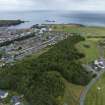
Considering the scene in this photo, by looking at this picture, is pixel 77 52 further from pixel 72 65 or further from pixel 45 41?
pixel 45 41

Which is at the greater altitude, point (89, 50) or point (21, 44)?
point (89, 50)

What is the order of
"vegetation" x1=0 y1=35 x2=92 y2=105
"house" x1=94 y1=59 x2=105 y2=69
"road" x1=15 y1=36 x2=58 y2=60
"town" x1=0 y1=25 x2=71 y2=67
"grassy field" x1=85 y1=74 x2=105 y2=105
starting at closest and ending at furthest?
1. "grassy field" x1=85 y1=74 x2=105 y2=105
2. "vegetation" x1=0 y1=35 x2=92 y2=105
3. "house" x1=94 y1=59 x2=105 y2=69
4. "town" x1=0 y1=25 x2=71 y2=67
5. "road" x1=15 y1=36 x2=58 y2=60

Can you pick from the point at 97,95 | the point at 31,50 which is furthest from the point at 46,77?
the point at 31,50

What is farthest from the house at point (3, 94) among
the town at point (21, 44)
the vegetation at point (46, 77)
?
the town at point (21, 44)

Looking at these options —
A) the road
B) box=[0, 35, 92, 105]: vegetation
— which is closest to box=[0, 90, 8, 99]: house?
box=[0, 35, 92, 105]: vegetation

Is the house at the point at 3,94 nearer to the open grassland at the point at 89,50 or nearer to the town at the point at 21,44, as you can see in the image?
the town at the point at 21,44

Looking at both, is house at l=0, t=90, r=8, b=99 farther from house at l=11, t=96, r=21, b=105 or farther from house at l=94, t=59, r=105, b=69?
house at l=94, t=59, r=105, b=69

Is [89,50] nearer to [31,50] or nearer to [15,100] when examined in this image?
[31,50]
